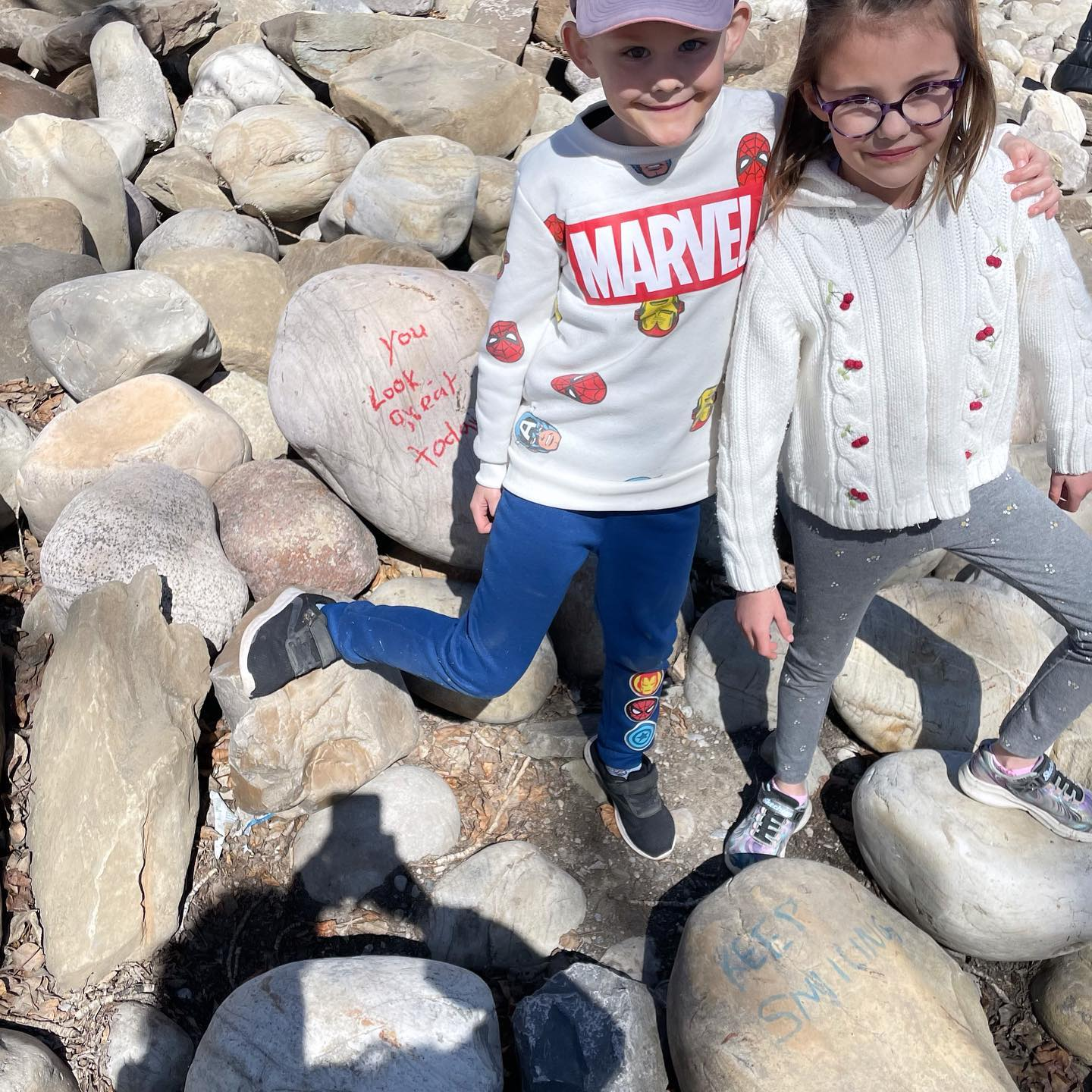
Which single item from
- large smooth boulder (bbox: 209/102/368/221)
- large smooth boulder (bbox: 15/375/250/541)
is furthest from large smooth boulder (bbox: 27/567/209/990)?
large smooth boulder (bbox: 209/102/368/221)

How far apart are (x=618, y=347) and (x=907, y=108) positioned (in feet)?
1.95

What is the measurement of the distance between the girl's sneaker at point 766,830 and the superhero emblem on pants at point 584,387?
3.73 ft

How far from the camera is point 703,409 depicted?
6.17 ft

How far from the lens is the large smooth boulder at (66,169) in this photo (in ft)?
14.1

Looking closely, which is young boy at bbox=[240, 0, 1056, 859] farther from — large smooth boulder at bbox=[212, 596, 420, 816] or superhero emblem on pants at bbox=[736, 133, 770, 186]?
large smooth boulder at bbox=[212, 596, 420, 816]

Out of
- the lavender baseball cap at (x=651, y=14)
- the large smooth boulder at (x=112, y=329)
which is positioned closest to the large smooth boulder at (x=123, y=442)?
the large smooth boulder at (x=112, y=329)

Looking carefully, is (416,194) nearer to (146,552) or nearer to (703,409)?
(146,552)

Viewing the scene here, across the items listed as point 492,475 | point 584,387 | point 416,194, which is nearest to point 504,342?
point 584,387

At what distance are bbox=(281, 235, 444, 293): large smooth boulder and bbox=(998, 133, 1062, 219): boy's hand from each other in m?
2.33

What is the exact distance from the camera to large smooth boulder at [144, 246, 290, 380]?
3.70 meters

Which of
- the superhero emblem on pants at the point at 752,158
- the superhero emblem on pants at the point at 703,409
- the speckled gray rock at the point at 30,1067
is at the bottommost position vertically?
the speckled gray rock at the point at 30,1067

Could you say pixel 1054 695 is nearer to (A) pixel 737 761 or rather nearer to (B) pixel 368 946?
(A) pixel 737 761

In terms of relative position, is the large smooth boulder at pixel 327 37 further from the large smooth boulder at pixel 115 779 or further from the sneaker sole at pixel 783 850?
the sneaker sole at pixel 783 850

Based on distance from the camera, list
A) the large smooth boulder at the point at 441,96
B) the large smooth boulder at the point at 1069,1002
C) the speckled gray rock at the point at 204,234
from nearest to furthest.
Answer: the large smooth boulder at the point at 1069,1002, the speckled gray rock at the point at 204,234, the large smooth boulder at the point at 441,96
